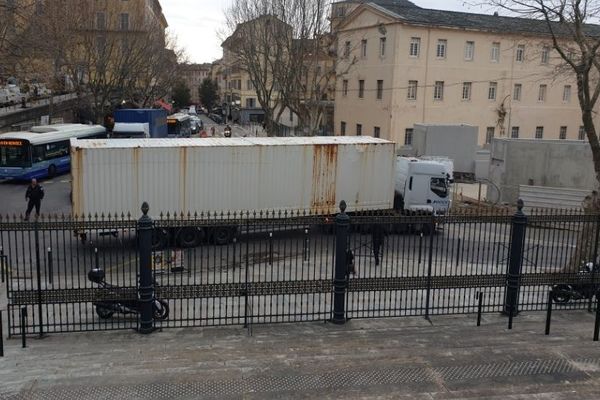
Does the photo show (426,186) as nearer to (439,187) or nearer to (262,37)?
(439,187)

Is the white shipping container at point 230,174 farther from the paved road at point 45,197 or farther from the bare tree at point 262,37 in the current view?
the bare tree at point 262,37

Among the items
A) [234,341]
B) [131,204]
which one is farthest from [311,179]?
[234,341]

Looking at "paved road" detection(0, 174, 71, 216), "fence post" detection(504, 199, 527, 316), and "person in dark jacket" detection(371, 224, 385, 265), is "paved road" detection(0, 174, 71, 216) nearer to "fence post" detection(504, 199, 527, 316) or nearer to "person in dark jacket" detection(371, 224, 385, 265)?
"person in dark jacket" detection(371, 224, 385, 265)

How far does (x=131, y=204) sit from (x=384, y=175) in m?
9.53

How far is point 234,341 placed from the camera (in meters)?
10.3

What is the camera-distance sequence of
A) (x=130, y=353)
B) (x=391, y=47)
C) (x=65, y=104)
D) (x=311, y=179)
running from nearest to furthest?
(x=130, y=353)
(x=311, y=179)
(x=391, y=47)
(x=65, y=104)

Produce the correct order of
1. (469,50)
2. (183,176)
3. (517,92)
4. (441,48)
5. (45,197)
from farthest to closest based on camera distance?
(517,92) → (469,50) → (441,48) → (45,197) → (183,176)

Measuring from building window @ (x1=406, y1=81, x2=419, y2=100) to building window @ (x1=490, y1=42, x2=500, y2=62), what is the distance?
23.5 feet

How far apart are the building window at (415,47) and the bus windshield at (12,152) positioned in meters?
28.2

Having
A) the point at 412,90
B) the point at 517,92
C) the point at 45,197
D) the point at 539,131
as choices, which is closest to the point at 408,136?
the point at 412,90

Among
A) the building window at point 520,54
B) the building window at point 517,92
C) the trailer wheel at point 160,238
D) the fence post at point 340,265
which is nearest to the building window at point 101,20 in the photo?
the building window at point 520,54

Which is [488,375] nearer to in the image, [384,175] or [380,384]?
[380,384]

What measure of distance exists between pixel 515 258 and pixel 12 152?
27472 mm

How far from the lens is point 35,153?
32.2 metres
